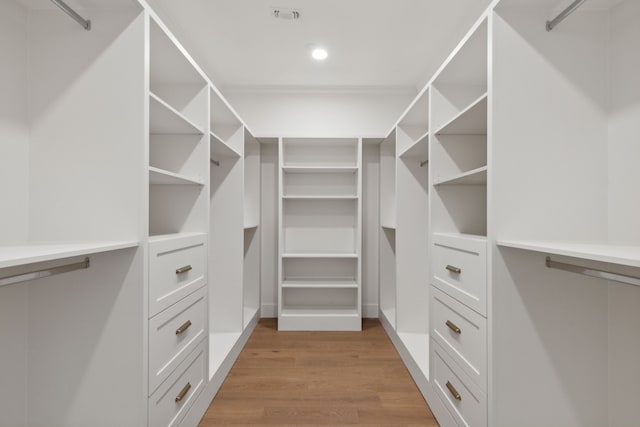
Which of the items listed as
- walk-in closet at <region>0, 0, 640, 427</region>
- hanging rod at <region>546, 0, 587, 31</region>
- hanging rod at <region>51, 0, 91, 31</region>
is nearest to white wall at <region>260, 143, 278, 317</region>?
walk-in closet at <region>0, 0, 640, 427</region>

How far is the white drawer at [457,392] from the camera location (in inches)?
53.9

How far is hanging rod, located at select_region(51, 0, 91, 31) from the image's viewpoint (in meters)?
1.11

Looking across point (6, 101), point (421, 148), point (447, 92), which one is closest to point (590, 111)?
point (447, 92)

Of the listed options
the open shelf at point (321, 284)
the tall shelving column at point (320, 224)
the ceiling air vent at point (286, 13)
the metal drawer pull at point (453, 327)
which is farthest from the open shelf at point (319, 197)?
the metal drawer pull at point (453, 327)

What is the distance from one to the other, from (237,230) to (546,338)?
2.21m

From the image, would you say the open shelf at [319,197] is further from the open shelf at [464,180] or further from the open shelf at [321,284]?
the open shelf at [464,180]

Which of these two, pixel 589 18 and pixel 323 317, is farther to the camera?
pixel 323 317

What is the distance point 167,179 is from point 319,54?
69.4 inches

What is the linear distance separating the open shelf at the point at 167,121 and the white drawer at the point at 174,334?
2.89ft

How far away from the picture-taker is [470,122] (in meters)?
1.76

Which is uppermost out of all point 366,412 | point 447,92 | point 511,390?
point 447,92

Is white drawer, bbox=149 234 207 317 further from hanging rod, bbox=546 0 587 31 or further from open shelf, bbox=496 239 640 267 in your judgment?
hanging rod, bbox=546 0 587 31

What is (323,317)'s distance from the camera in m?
3.24

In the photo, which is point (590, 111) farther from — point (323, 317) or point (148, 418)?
point (323, 317)
